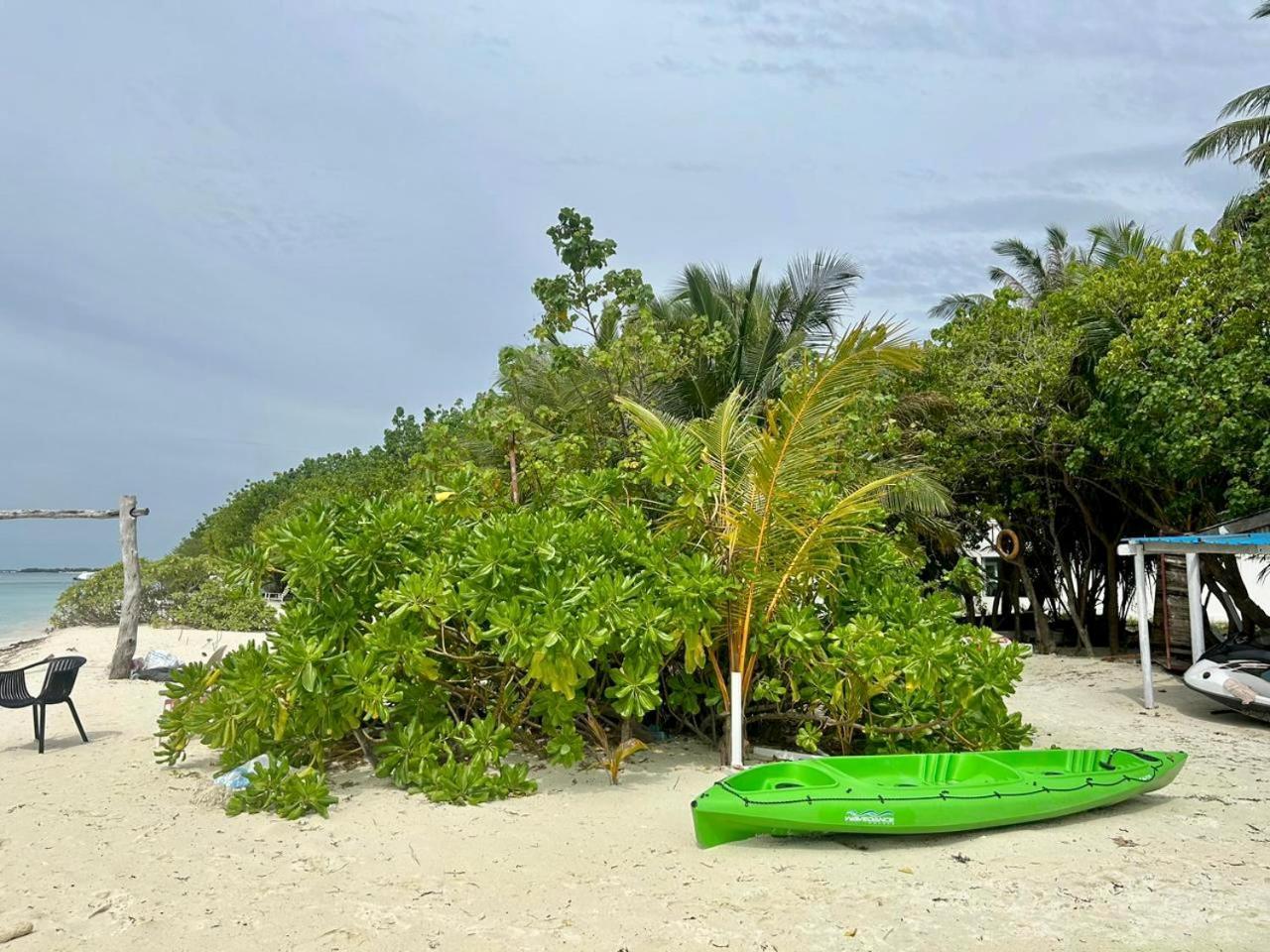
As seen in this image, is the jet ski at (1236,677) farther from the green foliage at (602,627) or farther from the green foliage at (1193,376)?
the green foliage at (602,627)

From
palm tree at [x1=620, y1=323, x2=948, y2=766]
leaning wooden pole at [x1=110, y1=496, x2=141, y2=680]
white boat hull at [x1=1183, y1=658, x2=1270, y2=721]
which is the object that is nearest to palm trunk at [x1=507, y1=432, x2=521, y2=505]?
palm tree at [x1=620, y1=323, x2=948, y2=766]

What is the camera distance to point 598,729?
730 centimetres

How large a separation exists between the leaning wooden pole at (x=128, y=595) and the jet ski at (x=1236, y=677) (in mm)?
12860

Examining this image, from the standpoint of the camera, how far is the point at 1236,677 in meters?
9.57

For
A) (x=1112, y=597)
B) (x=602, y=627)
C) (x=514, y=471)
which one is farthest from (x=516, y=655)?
(x=1112, y=597)

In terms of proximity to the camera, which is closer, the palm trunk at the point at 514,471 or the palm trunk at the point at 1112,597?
the palm trunk at the point at 514,471

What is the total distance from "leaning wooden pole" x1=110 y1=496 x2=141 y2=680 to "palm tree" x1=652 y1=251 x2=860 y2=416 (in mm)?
7789

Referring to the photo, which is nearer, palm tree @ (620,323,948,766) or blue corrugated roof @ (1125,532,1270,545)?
palm tree @ (620,323,948,766)

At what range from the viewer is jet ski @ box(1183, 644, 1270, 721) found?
9.35 meters

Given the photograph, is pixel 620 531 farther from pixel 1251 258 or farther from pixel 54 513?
pixel 54 513

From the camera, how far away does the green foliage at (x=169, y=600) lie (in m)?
20.5

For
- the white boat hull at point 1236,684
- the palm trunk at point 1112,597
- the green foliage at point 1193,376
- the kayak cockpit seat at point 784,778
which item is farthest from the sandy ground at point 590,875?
the palm trunk at point 1112,597

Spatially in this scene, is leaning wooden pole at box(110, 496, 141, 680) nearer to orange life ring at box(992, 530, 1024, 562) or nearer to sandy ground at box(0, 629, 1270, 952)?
sandy ground at box(0, 629, 1270, 952)

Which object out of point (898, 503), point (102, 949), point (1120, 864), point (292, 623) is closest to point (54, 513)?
point (292, 623)
